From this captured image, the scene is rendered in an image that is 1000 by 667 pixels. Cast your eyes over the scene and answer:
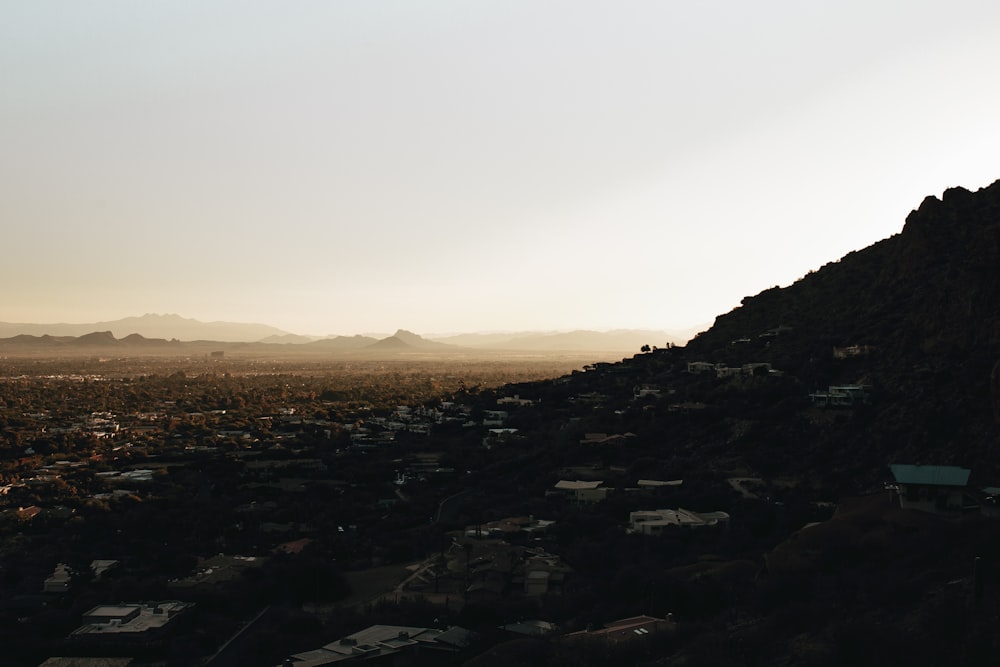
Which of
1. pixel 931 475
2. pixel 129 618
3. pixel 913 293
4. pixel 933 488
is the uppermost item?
pixel 913 293

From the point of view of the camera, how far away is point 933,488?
1944 cm

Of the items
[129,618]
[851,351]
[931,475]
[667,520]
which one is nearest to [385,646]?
[129,618]

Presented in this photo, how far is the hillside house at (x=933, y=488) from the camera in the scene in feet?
63.4

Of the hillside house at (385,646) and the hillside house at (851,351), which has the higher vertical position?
the hillside house at (851,351)

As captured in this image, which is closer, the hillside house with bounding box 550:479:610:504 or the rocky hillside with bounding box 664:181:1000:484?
the rocky hillside with bounding box 664:181:1000:484

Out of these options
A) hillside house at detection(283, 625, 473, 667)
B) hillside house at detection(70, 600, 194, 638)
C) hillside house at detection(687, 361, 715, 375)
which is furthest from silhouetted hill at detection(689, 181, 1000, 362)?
hillside house at detection(70, 600, 194, 638)

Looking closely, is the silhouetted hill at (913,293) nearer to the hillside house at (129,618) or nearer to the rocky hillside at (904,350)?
the rocky hillside at (904,350)

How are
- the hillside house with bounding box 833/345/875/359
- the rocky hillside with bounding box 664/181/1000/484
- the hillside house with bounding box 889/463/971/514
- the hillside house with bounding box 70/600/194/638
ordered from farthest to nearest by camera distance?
the hillside house with bounding box 833/345/875/359 < the rocky hillside with bounding box 664/181/1000/484 < the hillside house with bounding box 889/463/971/514 < the hillside house with bounding box 70/600/194/638

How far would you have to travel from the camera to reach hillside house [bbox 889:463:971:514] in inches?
761

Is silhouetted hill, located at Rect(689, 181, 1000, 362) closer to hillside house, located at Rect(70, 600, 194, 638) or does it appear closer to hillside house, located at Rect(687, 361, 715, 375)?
hillside house, located at Rect(687, 361, 715, 375)

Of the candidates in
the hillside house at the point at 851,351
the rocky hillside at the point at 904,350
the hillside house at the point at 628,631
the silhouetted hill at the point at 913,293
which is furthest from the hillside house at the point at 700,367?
the hillside house at the point at 628,631

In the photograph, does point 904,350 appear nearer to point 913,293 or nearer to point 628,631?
point 913,293

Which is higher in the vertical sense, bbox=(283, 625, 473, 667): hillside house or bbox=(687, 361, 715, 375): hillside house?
bbox=(687, 361, 715, 375): hillside house

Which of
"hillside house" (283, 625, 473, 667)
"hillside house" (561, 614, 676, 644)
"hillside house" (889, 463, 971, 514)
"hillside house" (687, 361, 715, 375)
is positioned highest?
"hillside house" (687, 361, 715, 375)
